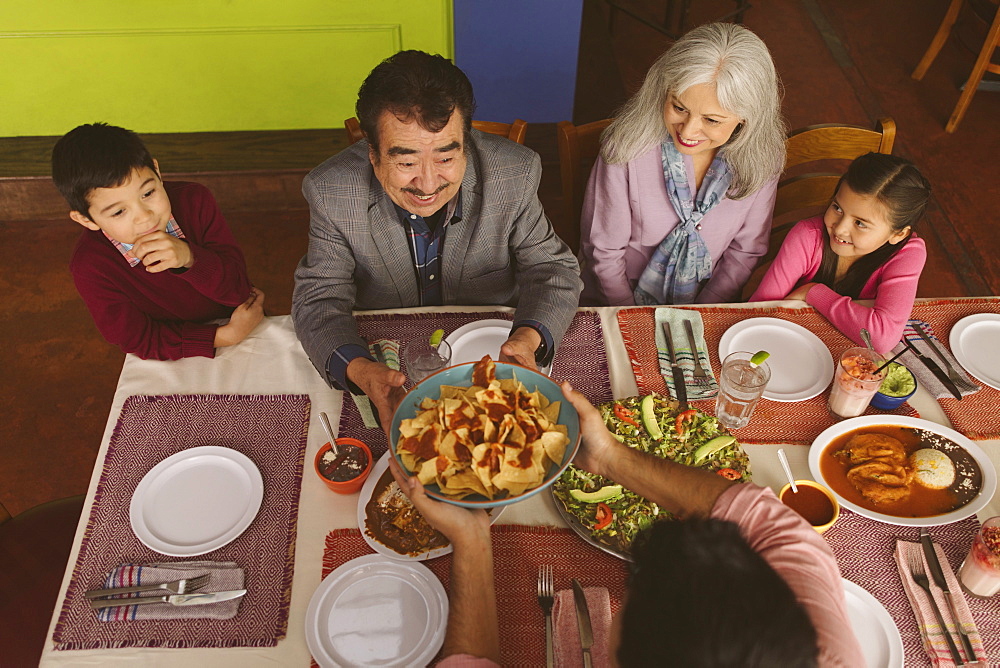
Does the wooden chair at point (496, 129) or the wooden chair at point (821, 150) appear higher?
the wooden chair at point (496, 129)

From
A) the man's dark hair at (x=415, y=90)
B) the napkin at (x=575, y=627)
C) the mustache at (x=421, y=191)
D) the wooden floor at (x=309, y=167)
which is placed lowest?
the wooden floor at (x=309, y=167)

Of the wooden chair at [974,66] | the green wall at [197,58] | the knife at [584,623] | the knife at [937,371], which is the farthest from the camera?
the wooden chair at [974,66]

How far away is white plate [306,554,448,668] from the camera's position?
4.46 feet

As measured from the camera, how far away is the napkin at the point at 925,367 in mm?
1815

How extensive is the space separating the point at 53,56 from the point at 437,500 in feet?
12.3

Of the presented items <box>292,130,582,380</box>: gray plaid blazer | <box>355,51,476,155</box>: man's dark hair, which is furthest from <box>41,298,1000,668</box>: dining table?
<box>355,51,476,155</box>: man's dark hair

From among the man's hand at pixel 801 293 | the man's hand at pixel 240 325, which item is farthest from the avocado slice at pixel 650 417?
the man's hand at pixel 240 325

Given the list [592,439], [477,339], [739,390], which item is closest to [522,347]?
[477,339]

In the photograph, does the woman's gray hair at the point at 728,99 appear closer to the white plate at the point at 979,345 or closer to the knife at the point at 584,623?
the white plate at the point at 979,345

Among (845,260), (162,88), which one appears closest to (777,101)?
(845,260)

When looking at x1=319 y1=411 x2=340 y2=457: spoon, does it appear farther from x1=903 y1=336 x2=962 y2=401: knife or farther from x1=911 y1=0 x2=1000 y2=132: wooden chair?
x1=911 y1=0 x2=1000 y2=132: wooden chair

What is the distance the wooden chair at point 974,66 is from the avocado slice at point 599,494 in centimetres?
430

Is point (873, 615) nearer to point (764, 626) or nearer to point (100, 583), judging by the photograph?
point (764, 626)

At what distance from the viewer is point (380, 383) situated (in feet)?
5.49
